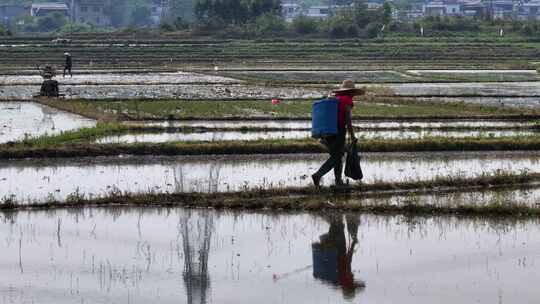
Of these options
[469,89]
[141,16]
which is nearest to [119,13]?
[141,16]

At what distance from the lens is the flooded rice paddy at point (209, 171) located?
9891 millimetres

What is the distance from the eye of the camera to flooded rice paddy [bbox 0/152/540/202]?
9.89m

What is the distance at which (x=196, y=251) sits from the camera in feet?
23.3

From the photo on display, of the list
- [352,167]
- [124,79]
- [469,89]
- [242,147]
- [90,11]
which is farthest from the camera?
[90,11]

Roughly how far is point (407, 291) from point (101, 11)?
9126 cm

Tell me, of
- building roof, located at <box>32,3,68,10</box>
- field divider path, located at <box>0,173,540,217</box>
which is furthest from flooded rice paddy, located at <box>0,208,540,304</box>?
building roof, located at <box>32,3,68,10</box>

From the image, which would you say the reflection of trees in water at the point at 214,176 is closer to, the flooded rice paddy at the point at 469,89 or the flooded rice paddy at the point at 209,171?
the flooded rice paddy at the point at 209,171

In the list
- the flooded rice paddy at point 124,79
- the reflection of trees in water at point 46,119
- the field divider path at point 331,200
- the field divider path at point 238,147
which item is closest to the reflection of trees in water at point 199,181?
the field divider path at point 331,200

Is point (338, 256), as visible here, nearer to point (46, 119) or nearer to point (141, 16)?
point (46, 119)

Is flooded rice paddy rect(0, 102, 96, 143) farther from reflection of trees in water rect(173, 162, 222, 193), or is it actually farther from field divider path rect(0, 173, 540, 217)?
field divider path rect(0, 173, 540, 217)

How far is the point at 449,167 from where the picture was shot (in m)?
11.2

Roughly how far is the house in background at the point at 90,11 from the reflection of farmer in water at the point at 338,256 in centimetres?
8661

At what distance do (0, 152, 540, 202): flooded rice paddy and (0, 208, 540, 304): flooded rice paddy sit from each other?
123cm

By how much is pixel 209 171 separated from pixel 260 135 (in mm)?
3157
